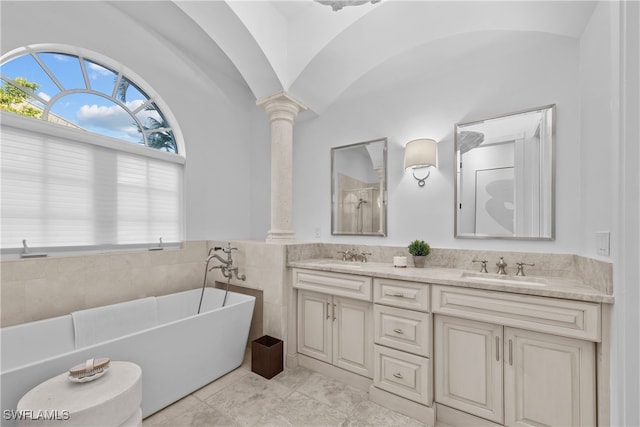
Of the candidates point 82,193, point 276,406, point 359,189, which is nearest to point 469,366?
point 276,406

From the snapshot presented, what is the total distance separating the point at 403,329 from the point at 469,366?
0.42 meters

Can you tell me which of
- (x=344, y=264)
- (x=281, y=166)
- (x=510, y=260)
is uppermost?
(x=281, y=166)

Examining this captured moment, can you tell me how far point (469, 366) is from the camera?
162cm

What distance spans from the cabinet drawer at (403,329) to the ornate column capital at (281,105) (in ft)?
6.48

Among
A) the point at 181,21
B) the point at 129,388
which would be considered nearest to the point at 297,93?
the point at 181,21

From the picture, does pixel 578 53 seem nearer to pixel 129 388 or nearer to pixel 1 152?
pixel 129 388

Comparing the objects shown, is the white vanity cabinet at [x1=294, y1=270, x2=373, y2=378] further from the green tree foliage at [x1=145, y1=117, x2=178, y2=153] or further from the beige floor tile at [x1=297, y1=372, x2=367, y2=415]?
A: the green tree foliage at [x1=145, y1=117, x2=178, y2=153]

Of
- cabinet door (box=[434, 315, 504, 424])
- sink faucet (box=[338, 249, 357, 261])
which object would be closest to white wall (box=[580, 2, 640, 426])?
cabinet door (box=[434, 315, 504, 424])

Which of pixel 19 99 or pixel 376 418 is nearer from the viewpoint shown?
pixel 376 418

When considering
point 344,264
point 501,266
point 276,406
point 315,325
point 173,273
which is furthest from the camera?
point 173,273

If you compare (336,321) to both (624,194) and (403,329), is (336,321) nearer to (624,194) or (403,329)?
(403,329)

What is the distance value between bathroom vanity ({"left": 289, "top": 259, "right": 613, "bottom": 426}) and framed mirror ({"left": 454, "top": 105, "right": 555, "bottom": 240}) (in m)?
0.40

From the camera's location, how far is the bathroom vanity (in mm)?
1327

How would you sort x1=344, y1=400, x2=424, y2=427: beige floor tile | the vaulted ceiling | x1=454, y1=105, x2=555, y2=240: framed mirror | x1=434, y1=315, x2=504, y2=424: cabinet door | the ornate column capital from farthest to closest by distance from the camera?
the ornate column capital, x1=454, y1=105, x2=555, y2=240: framed mirror, the vaulted ceiling, x1=344, y1=400, x2=424, y2=427: beige floor tile, x1=434, y1=315, x2=504, y2=424: cabinet door
